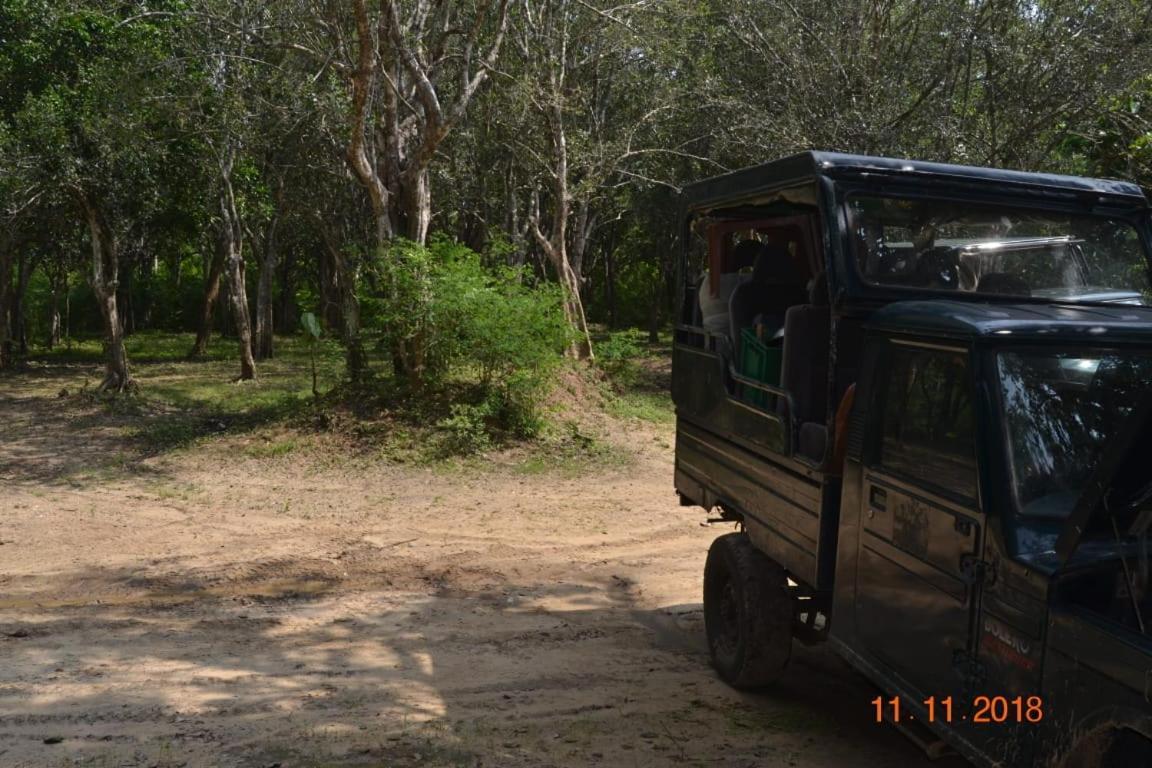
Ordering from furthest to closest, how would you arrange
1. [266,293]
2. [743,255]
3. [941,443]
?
[266,293]
[743,255]
[941,443]

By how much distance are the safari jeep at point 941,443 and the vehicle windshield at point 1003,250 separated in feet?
0.04

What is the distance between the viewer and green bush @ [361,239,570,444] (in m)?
13.3

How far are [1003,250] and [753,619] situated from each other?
225 cm

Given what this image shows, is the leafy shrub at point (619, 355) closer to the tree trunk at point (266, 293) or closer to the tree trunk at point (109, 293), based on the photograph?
the tree trunk at point (109, 293)

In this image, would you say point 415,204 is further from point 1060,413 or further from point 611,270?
point 611,270

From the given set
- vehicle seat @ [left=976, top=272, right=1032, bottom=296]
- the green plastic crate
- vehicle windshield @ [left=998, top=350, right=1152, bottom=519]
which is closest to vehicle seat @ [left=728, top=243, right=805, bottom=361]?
the green plastic crate

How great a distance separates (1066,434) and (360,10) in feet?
33.7

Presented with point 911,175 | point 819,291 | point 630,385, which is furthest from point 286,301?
point 911,175

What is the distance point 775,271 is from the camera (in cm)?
609

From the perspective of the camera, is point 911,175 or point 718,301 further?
point 718,301

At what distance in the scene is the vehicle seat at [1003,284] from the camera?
5.12 metres

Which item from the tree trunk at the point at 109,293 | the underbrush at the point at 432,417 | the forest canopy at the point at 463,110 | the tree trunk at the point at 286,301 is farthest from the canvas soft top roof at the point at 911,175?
the tree trunk at the point at 286,301

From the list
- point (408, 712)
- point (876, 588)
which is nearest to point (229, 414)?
point (408, 712)

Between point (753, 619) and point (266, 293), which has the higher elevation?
point (266, 293)
